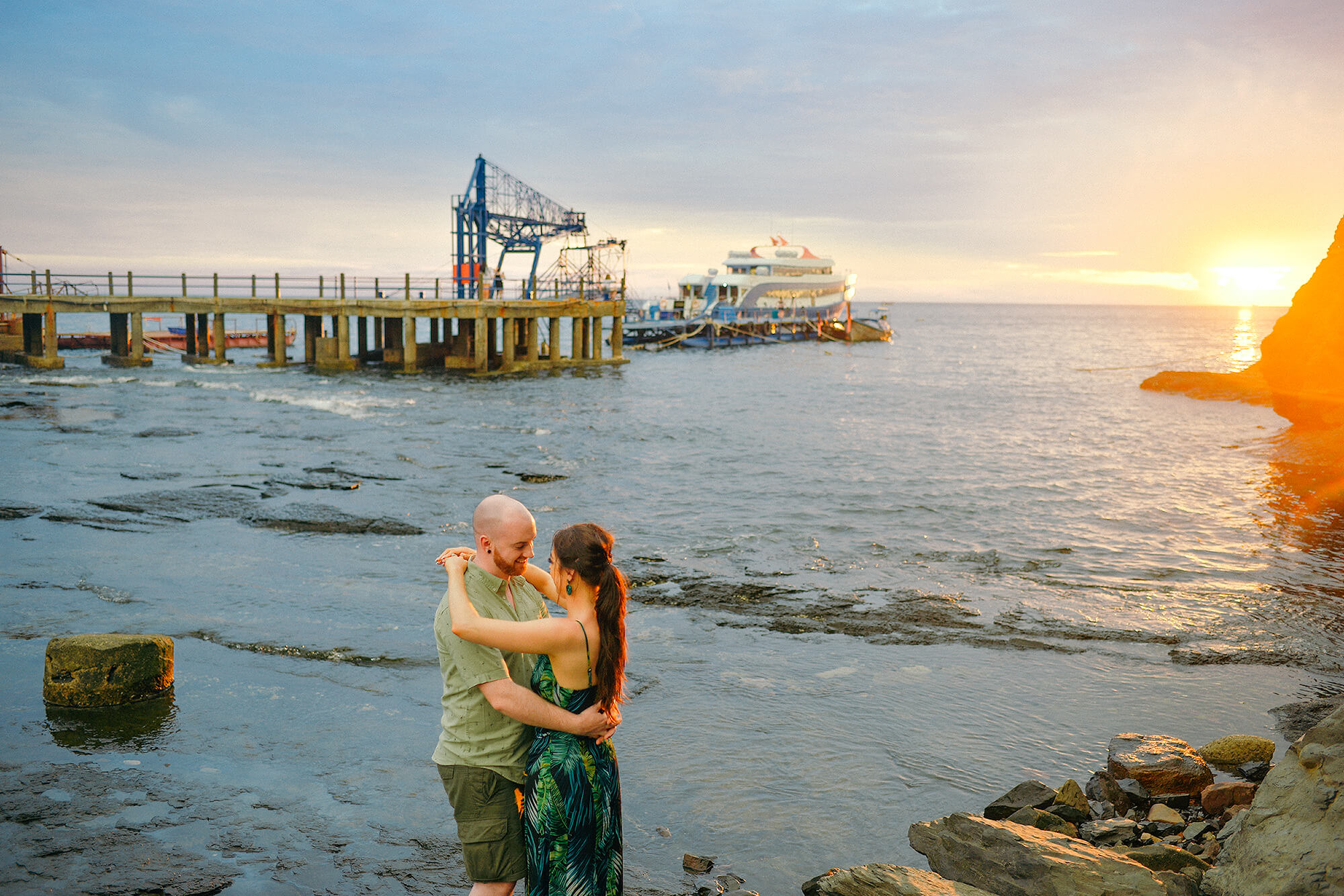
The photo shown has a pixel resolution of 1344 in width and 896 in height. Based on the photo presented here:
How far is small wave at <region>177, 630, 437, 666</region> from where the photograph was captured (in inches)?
318

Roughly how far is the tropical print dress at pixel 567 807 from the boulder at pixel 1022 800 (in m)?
3.13

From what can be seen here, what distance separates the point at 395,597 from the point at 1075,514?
40.6 ft

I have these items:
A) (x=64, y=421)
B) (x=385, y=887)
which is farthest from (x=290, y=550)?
(x=64, y=421)

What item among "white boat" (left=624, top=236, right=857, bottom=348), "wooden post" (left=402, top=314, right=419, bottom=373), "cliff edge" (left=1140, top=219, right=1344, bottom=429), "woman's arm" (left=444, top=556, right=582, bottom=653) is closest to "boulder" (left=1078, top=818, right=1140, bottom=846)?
"woman's arm" (left=444, top=556, right=582, bottom=653)

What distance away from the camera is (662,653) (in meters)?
8.74

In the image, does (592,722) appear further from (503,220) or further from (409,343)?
(503,220)

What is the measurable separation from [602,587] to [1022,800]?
12.1ft

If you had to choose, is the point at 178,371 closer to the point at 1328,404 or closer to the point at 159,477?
the point at 159,477

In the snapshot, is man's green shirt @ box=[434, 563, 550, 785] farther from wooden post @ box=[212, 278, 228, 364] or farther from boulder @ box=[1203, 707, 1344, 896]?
wooden post @ box=[212, 278, 228, 364]

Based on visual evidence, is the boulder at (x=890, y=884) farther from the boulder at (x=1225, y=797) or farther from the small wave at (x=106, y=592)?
the small wave at (x=106, y=592)

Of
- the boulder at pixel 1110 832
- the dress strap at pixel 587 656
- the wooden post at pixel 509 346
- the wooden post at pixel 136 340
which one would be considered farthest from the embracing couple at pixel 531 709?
the wooden post at pixel 136 340

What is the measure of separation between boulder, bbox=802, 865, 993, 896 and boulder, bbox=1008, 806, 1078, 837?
1.07 m

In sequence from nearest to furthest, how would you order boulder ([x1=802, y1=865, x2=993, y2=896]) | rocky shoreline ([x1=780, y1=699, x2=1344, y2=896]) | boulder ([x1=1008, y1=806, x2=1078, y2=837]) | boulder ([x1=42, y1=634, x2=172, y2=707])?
rocky shoreline ([x1=780, y1=699, x2=1344, y2=896]) < boulder ([x1=802, y1=865, x2=993, y2=896]) < boulder ([x1=1008, y1=806, x2=1078, y2=837]) < boulder ([x1=42, y1=634, x2=172, y2=707])

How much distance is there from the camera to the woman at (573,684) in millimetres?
3174
